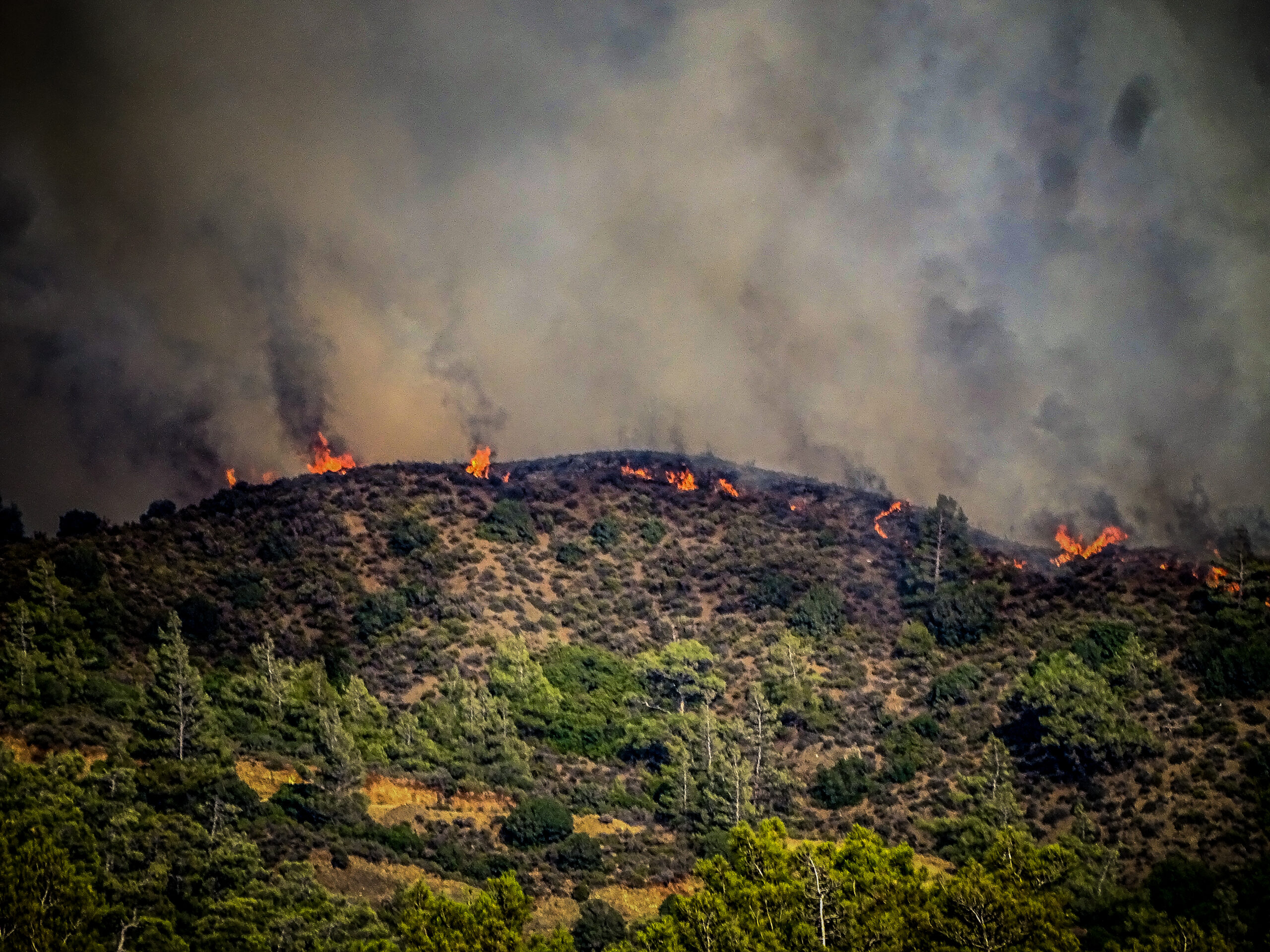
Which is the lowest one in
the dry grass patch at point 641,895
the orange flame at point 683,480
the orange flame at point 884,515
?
the dry grass patch at point 641,895

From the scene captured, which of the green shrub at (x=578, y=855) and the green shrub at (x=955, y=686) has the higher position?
the green shrub at (x=955, y=686)

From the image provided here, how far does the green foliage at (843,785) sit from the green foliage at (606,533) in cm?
4685

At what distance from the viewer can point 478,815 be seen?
8062 cm

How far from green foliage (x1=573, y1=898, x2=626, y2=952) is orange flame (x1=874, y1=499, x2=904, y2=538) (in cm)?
7653

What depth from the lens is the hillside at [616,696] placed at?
226 feet

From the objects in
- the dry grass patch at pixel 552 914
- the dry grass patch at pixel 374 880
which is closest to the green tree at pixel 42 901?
the dry grass patch at pixel 374 880

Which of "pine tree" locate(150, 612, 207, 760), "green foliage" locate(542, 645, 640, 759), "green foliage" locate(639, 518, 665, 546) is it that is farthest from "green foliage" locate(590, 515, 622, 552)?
"pine tree" locate(150, 612, 207, 760)

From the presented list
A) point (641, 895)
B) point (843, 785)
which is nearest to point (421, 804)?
point (641, 895)

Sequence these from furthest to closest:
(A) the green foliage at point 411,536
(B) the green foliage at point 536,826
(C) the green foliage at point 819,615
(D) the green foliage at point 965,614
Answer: (A) the green foliage at point 411,536 → (C) the green foliage at point 819,615 → (D) the green foliage at point 965,614 → (B) the green foliage at point 536,826

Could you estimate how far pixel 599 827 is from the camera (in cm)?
8162

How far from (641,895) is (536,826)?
952 centimetres

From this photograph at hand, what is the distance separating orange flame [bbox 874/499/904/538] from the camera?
440 ft

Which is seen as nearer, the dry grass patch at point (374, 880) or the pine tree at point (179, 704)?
the dry grass patch at point (374, 880)

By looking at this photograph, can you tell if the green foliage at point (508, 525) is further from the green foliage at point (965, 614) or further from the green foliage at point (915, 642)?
the green foliage at point (965, 614)
